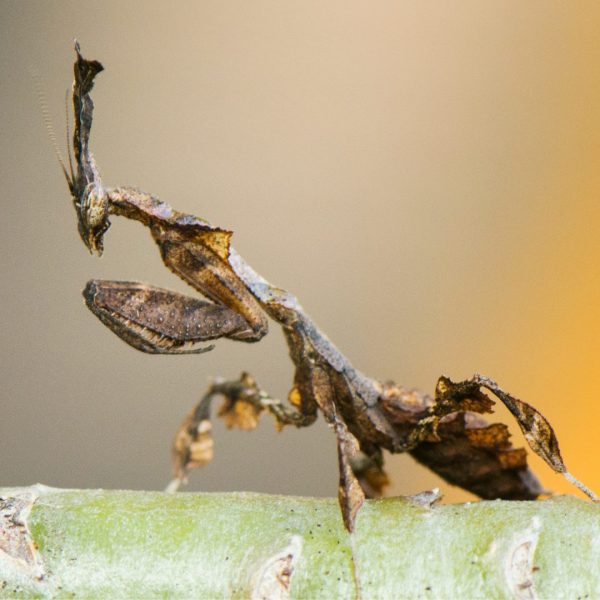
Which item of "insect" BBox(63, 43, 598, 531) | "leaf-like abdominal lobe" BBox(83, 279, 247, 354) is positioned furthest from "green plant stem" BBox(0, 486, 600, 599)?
"leaf-like abdominal lobe" BBox(83, 279, 247, 354)

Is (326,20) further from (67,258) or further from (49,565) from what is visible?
(49,565)

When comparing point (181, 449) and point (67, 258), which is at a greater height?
point (67, 258)

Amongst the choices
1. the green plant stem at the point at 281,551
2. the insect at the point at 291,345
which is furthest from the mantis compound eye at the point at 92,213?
the green plant stem at the point at 281,551

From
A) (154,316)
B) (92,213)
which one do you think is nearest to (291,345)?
(154,316)

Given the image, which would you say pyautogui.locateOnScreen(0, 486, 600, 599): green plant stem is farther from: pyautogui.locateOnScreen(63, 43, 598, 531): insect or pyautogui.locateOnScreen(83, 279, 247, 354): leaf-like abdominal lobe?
pyautogui.locateOnScreen(83, 279, 247, 354): leaf-like abdominal lobe

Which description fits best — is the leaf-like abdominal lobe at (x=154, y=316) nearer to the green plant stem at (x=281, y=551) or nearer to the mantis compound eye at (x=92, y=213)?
the mantis compound eye at (x=92, y=213)

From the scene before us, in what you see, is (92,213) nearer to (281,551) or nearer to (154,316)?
(154,316)

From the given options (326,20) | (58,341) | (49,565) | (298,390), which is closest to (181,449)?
(298,390)
